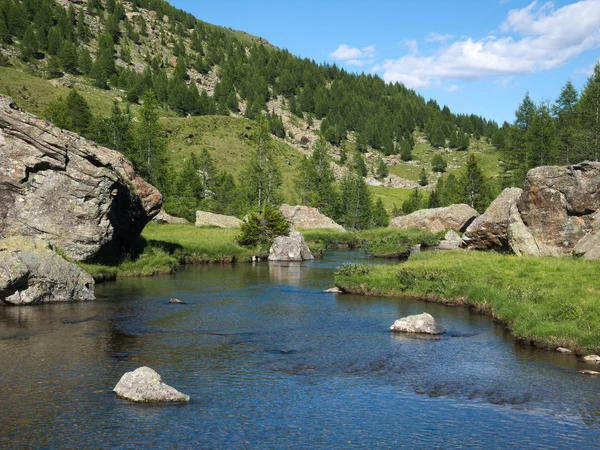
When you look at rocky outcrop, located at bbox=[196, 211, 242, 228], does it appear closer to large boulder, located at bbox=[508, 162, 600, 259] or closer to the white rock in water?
large boulder, located at bbox=[508, 162, 600, 259]

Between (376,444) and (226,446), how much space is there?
4278 millimetres

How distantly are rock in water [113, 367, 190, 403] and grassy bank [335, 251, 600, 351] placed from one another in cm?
1780

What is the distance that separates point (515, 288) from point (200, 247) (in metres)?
41.6

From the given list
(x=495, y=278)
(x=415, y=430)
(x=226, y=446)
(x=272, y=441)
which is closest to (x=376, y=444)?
(x=415, y=430)

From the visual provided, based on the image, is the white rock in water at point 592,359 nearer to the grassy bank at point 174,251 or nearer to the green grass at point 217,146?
the grassy bank at point 174,251

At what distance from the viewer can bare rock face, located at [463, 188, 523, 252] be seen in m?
52.1

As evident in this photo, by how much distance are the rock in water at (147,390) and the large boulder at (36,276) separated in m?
19.5

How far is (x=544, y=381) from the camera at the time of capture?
67.7ft

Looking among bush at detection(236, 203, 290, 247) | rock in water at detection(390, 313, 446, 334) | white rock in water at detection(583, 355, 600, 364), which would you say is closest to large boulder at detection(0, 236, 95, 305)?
rock in water at detection(390, 313, 446, 334)

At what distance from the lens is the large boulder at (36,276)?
33719mm

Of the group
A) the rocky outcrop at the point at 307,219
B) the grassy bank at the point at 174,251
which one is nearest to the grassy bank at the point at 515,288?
the grassy bank at the point at 174,251

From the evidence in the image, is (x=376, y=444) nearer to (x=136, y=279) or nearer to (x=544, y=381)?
(x=544, y=381)

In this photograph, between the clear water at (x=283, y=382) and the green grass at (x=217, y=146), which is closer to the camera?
the clear water at (x=283, y=382)

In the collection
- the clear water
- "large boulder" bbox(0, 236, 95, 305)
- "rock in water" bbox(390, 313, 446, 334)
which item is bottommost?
the clear water
